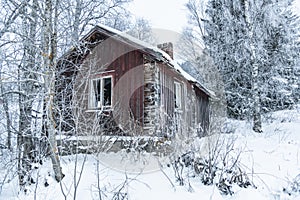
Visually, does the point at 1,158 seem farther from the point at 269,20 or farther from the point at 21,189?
the point at 269,20

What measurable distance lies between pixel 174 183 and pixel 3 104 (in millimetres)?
4442

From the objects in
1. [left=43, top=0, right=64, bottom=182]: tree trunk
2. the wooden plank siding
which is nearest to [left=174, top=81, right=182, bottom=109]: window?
the wooden plank siding

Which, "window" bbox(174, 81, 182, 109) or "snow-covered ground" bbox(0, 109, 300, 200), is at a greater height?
"window" bbox(174, 81, 182, 109)

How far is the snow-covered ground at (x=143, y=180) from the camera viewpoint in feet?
15.9

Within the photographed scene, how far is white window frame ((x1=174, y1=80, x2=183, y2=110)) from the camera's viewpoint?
10.6m

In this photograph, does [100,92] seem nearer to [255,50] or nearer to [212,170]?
[212,170]

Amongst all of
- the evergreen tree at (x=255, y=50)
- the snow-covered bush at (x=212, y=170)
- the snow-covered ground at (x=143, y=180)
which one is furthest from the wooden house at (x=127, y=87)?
the evergreen tree at (x=255, y=50)

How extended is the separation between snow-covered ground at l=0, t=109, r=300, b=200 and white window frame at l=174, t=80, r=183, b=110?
4089 mm

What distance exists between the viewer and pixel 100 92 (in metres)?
9.74

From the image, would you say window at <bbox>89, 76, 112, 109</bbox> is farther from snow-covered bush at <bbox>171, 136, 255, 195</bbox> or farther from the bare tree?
the bare tree

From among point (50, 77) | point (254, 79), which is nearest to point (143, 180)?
point (50, 77)

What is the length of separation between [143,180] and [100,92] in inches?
199

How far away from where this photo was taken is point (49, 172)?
5.64m

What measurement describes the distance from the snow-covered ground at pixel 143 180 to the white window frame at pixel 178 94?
4.09 meters
